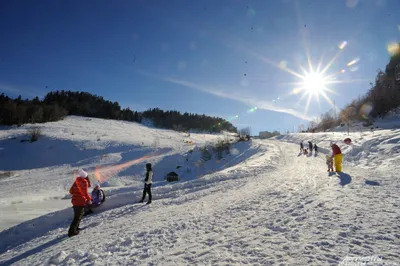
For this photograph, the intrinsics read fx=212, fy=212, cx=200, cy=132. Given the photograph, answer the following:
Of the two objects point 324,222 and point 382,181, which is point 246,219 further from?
point 382,181

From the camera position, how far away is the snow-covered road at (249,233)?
3.63 meters

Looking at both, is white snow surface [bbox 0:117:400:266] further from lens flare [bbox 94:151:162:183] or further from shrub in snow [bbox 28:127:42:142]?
shrub in snow [bbox 28:127:42:142]

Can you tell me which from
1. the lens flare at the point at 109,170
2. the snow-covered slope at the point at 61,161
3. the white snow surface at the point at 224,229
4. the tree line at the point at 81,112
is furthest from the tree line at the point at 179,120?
the white snow surface at the point at 224,229

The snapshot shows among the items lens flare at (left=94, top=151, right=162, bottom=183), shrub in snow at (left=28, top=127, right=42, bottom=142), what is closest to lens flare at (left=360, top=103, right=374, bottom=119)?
lens flare at (left=94, top=151, right=162, bottom=183)

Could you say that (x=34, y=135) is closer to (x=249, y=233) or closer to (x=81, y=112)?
(x=81, y=112)

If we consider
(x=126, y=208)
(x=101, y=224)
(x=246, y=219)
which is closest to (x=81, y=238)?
(x=101, y=224)

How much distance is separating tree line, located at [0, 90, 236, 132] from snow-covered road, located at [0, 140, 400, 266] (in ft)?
140

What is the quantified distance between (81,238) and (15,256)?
180 cm

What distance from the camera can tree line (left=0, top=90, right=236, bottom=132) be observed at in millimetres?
40312

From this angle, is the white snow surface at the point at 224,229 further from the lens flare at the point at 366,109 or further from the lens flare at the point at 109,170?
the lens flare at the point at 366,109

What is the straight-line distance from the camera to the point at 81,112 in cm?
6412

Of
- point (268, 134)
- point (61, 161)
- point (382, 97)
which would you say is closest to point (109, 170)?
point (61, 161)

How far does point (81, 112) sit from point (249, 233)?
7047cm

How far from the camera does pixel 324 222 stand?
4664 mm
